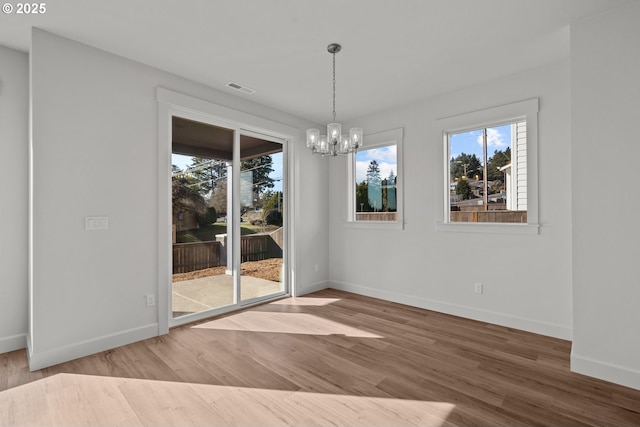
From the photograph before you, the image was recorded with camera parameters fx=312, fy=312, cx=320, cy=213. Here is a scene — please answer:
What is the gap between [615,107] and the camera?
233cm

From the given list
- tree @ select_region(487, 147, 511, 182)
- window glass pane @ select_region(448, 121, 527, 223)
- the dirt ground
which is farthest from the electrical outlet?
tree @ select_region(487, 147, 511, 182)

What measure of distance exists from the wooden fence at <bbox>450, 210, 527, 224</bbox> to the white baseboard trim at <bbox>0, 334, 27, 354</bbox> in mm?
4774

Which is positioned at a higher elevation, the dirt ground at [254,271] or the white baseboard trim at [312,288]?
the dirt ground at [254,271]

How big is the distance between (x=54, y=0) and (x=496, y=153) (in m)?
4.30

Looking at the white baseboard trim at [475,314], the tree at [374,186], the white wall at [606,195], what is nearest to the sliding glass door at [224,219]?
the tree at [374,186]

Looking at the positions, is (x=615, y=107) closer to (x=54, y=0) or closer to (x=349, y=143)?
(x=349, y=143)

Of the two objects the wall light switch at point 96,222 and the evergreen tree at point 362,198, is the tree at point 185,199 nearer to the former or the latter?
the wall light switch at point 96,222

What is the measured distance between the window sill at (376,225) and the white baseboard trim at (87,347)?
2.99 m

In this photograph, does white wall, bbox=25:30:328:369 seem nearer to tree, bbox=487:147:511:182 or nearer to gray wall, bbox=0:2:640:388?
gray wall, bbox=0:2:640:388

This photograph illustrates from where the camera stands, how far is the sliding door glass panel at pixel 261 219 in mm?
4281

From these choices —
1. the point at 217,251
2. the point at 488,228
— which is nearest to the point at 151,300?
the point at 217,251

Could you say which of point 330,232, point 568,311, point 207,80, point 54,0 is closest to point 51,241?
point 54,0

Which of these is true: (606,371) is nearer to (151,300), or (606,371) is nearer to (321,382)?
(321,382)

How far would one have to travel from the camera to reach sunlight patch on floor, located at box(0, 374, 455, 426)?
1.93m
